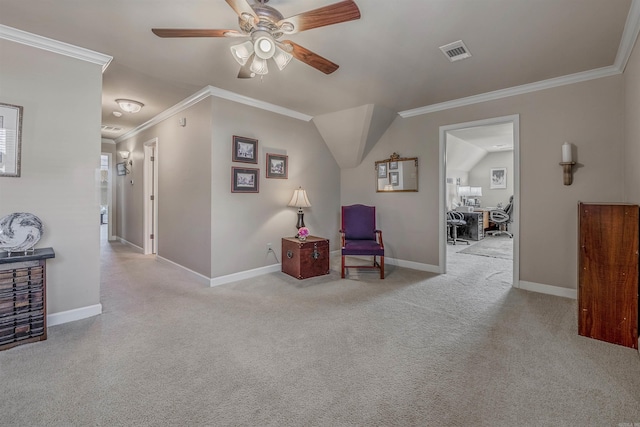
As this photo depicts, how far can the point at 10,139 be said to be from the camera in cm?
233

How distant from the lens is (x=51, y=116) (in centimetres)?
250

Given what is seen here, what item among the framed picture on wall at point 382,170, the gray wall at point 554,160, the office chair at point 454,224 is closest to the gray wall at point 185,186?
the framed picture on wall at point 382,170

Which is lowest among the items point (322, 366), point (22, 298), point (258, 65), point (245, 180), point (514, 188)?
point (322, 366)

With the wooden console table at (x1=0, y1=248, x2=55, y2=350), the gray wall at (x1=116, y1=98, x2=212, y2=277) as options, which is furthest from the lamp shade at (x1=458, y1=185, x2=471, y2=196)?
the wooden console table at (x1=0, y1=248, x2=55, y2=350)

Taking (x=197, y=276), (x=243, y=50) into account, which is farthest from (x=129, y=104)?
(x=243, y=50)

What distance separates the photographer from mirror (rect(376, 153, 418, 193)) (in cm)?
447

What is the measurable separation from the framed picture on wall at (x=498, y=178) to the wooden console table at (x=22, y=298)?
10.7m

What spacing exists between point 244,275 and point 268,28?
9.80ft

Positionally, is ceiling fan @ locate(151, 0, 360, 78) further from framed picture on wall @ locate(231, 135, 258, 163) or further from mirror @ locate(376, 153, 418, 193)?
mirror @ locate(376, 153, 418, 193)

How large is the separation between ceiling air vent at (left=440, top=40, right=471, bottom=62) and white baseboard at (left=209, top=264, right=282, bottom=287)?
131 inches

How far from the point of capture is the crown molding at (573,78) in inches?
85.9

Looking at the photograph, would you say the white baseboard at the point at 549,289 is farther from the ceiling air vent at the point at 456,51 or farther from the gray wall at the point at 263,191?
the gray wall at the point at 263,191

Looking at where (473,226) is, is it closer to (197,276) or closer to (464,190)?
(464,190)

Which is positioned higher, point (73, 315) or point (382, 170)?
point (382, 170)
